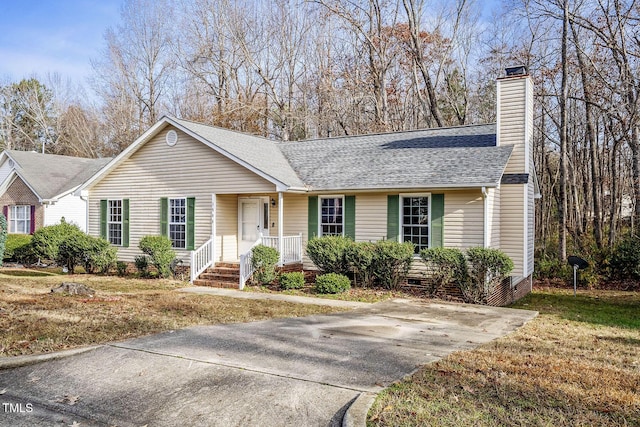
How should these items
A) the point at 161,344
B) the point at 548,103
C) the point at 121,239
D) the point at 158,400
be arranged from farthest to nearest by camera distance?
the point at 548,103 < the point at 121,239 < the point at 161,344 < the point at 158,400

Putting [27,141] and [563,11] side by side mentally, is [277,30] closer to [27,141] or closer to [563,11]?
[563,11]

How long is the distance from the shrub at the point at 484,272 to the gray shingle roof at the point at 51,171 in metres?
19.1

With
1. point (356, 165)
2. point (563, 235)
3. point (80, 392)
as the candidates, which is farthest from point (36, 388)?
point (563, 235)

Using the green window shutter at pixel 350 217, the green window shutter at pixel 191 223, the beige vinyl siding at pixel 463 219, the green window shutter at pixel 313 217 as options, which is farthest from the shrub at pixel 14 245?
the beige vinyl siding at pixel 463 219

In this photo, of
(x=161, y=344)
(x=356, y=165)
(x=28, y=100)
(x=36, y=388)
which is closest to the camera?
(x=36, y=388)

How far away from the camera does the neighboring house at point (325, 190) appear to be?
43.6 ft

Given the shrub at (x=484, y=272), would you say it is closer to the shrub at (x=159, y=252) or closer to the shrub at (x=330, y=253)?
the shrub at (x=330, y=253)

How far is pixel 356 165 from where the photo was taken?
15328 mm

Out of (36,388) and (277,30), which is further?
(277,30)

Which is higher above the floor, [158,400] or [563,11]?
[563,11]

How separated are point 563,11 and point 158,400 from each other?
1903 cm

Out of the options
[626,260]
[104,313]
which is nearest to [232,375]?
[104,313]

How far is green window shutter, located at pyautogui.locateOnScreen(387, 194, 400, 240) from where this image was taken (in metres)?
13.8

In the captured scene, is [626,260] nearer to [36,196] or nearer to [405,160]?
[405,160]
